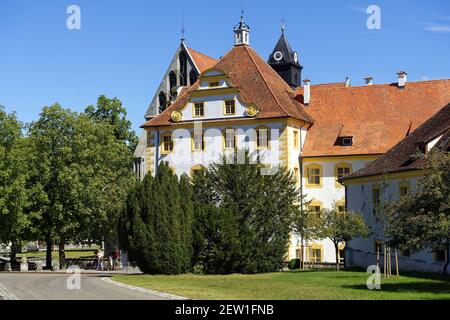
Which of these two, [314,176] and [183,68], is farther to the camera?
[183,68]

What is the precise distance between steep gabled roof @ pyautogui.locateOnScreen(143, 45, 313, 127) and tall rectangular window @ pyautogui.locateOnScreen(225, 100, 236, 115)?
846mm

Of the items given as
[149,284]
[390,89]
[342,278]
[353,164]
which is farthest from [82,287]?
[390,89]

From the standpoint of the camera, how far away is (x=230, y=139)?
53.1 m

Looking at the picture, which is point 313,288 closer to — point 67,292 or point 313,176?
point 67,292

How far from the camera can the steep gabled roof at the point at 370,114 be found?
53.0m

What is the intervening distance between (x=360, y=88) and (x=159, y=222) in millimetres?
25859

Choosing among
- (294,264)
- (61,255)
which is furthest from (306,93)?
(61,255)

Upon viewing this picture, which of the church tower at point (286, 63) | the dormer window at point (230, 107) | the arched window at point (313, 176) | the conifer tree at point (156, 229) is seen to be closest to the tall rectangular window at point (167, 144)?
the dormer window at point (230, 107)

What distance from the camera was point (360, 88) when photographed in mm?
57438

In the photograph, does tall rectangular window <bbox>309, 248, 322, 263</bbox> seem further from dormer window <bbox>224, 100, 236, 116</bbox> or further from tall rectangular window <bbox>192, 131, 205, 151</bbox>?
dormer window <bbox>224, 100, 236, 116</bbox>

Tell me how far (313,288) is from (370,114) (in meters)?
29.6

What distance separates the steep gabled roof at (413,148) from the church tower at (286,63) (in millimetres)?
29765

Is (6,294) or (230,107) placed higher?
(230,107)
